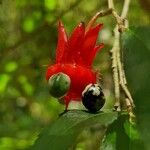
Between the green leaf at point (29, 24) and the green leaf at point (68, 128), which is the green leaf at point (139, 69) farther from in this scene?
the green leaf at point (29, 24)

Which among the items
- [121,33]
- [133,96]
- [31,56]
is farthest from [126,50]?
[31,56]

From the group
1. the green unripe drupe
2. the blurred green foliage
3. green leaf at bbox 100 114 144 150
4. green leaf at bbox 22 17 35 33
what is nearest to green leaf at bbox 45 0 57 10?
the blurred green foliage

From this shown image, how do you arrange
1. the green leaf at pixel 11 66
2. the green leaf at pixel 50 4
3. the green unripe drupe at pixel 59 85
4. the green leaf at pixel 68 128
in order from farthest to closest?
the green leaf at pixel 11 66, the green leaf at pixel 50 4, the green unripe drupe at pixel 59 85, the green leaf at pixel 68 128

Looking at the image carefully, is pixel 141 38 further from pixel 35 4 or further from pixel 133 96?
pixel 35 4

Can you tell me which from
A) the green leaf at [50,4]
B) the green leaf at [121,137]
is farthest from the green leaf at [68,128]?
the green leaf at [50,4]

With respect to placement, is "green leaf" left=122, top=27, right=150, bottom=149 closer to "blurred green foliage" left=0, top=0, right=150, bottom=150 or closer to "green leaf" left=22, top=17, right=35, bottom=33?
"blurred green foliage" left=0, top=0, right=150, bottom=150

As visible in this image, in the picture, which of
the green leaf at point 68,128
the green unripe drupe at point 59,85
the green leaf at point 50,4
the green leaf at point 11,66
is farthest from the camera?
the green leaf at point 11,66

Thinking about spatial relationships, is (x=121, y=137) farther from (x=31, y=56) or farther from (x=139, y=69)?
(x=31, y=56)

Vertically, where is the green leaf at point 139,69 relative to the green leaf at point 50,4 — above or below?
below
